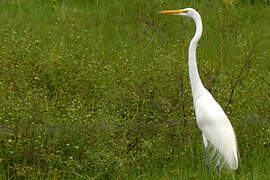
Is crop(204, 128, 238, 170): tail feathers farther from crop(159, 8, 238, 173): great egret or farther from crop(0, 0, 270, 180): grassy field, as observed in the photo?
crop(0, 0, 270, 180): grassy field

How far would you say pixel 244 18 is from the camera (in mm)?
7688

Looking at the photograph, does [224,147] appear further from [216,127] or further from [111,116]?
[111,116]

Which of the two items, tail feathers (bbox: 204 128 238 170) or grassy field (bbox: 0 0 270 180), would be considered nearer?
grassy field (bbox: 0 0 270 180)

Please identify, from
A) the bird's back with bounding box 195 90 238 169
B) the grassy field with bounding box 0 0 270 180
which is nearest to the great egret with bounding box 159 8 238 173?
the bird's back with bounding box 195 90 238 169

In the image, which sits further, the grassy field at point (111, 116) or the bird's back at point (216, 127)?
the bird's back at point (216, 127)

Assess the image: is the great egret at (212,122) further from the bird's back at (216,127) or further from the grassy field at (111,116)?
the grassy field at (111,116)

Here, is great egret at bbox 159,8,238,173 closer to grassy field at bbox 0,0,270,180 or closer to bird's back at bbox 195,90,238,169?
bird's back at bbox 195,90,238,169

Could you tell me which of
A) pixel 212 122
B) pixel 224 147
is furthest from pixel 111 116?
pixel 224 147

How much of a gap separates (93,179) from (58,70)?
1.45 metres

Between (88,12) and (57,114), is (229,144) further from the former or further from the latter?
(88,12)

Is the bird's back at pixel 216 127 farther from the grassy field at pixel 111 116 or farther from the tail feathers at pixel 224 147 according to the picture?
the grassy field at pixel 111 116

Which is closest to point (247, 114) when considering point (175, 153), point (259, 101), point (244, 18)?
point (259, 101)

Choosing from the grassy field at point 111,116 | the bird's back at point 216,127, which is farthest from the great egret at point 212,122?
the grassy field at point 111,116

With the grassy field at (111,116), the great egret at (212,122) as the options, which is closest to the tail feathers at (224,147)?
the great egret at (212,122)
